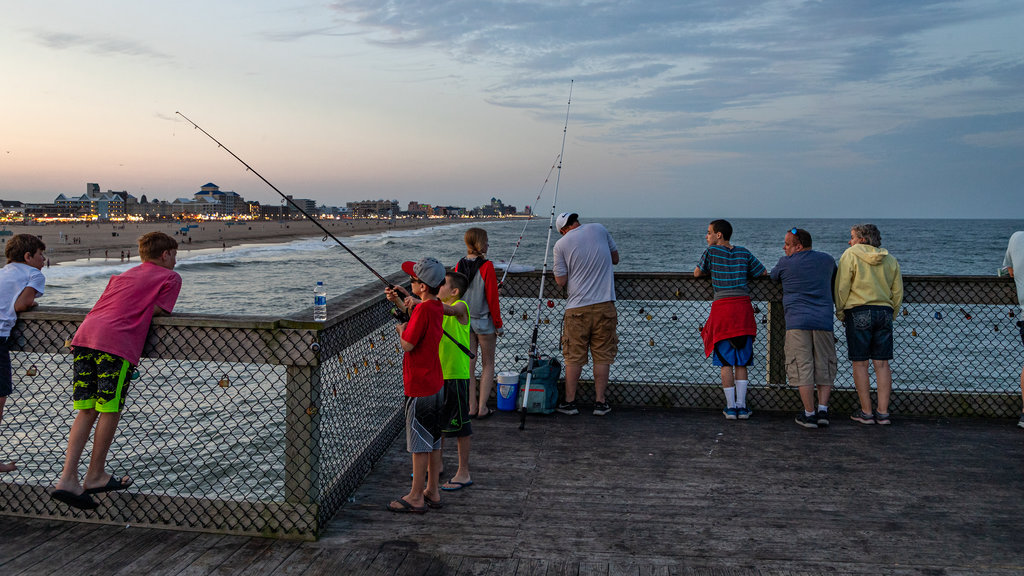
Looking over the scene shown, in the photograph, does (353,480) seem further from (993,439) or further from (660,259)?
(660,259)

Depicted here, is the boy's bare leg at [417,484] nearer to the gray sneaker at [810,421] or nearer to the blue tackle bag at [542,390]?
the blue tackle bag at [542,390]

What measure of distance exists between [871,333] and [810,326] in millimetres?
524

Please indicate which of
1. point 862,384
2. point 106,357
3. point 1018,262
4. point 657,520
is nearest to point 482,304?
point 657,520

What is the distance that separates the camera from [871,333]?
5605 millimetres

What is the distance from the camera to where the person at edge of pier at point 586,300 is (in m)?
5.82

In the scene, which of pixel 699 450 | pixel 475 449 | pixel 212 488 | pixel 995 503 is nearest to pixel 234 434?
pixel 212 488

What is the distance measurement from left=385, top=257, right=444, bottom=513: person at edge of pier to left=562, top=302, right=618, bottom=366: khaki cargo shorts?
79.5 inches

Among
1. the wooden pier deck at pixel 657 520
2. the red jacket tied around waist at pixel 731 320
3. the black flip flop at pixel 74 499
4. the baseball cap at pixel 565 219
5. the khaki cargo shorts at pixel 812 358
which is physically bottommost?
the wooden pier deck at pixel 657 520

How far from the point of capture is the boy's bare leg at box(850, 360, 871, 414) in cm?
559

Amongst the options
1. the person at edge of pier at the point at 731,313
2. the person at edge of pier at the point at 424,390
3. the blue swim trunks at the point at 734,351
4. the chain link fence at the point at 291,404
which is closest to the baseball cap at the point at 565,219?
the chain link fence at the point at 291,404

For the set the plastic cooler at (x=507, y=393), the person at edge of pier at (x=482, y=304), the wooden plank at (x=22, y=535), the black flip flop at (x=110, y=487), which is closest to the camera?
the wooden plank at (x=22, y=535)

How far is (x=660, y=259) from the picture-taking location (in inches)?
2509

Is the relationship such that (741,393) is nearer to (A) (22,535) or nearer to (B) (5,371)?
(A) (22,535)

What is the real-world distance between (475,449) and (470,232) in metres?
1.67
